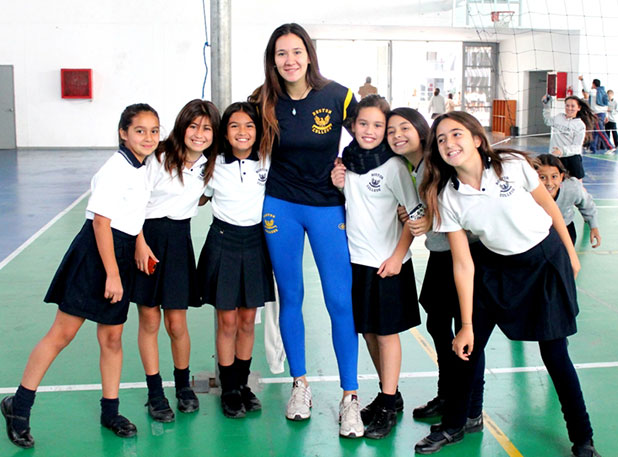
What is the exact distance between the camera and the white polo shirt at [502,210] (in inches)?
106

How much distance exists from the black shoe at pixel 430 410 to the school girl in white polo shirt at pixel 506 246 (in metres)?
0.47

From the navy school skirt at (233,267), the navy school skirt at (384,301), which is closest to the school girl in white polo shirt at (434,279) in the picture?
the navy school skirt at (384,301)

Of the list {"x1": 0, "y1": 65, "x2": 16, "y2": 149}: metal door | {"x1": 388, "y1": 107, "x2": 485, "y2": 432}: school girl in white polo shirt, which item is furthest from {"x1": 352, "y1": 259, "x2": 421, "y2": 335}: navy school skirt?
{"x1": 0, "y1": 65, "x2": 16, "y2": 149}: metal door

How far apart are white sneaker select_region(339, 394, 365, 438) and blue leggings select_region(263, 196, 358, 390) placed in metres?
0.06

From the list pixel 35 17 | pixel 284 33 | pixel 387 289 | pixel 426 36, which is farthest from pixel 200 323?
pixel 426 36

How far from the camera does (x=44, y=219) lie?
806 centimetres

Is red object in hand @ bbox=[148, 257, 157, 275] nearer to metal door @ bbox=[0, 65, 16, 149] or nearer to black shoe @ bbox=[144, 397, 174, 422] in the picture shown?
black shoe @ bbox=[144, 397, 174, 422]

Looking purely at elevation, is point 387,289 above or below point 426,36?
below

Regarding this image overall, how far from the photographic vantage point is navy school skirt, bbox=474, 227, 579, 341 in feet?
9.01

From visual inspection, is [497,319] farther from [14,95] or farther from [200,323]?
[14,95]

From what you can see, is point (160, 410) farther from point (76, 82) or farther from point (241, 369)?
point (76, 82)

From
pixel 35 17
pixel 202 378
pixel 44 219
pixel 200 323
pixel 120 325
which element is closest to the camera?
pixel 120 325

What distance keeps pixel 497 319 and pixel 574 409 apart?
445 millimetres

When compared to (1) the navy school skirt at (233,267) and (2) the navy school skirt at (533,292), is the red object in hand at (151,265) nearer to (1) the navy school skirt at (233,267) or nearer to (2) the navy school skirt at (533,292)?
(1) the navy school skirt at (233,267)
